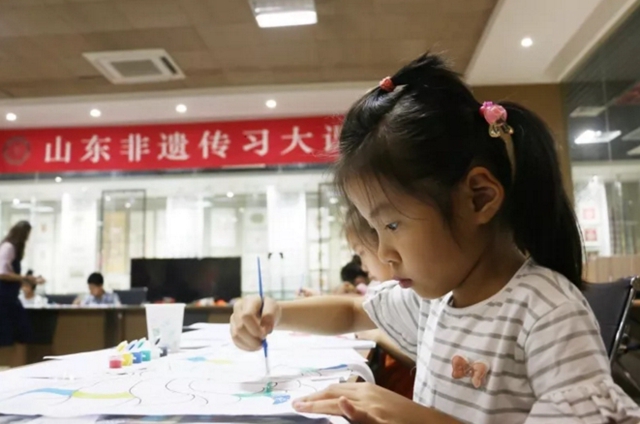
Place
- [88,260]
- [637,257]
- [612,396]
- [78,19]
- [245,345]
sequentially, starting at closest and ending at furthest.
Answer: [612,396]
[245,345]
[637,257]
[78,19]
[88,260]

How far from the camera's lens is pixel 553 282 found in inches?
23.1

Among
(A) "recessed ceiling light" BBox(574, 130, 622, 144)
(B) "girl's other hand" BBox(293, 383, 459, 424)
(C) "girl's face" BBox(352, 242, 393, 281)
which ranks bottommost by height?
(B) "girl's other hand" BBox(293, 383, 459, 424)

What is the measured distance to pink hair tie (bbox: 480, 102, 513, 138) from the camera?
635 millimetres

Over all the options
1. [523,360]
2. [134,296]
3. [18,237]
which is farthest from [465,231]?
[134,296]

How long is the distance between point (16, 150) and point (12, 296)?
1.78 meters

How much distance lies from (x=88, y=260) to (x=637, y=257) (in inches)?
214

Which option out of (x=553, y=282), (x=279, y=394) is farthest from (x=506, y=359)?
(x=279, y=394)

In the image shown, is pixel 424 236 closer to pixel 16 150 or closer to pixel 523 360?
pixel 523 360

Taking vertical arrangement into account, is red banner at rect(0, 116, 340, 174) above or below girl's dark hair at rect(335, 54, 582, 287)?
above

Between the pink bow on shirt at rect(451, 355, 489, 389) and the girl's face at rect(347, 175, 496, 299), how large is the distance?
0.08m

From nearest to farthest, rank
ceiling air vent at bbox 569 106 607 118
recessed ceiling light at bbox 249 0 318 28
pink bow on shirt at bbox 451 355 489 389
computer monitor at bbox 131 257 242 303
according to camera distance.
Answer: pink bow on shirt at bbox 451 355 489 389
recessed ceiling light at bbox 249 0 318 28
ceiling air vent at bbox 569 106 607 118
computer monitor at bbox 131 257 242 303

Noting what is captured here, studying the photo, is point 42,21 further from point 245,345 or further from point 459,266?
point 459,266

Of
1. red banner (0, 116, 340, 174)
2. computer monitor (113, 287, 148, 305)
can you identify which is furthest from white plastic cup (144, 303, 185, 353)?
red banner (0, 116, 340, 174)

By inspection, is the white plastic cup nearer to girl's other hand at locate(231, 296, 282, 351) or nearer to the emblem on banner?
girl's other hand at locate(231, 296, 282, 351)
